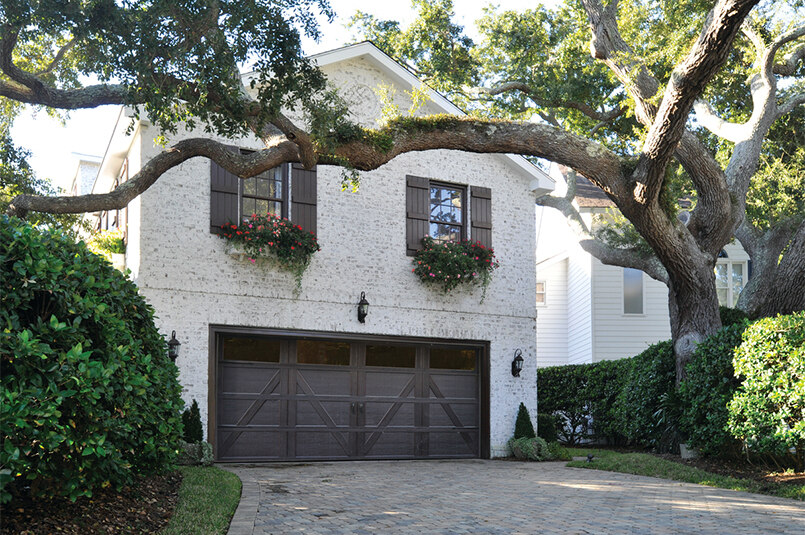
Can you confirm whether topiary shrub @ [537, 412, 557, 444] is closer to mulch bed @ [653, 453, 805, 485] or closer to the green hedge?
the green hedge

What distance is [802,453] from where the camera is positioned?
1031 centimetres

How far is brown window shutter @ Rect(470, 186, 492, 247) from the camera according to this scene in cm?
1477

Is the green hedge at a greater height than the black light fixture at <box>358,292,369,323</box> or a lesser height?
lesser

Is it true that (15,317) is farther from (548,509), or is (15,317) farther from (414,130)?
(414,130)

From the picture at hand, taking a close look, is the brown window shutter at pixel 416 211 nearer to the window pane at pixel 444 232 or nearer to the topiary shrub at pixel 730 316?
the window pane at pixel 444 232

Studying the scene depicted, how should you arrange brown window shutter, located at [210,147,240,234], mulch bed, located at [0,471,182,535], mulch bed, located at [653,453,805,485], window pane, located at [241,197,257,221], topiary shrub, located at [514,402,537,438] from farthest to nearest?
1. topiary shrub, located at [514,402,537,438]
2. window pane, located at [241,197,257,221]
3. brown window shutter, located at [210,147,240,234]
4. mulch bed, located at [653,453,805,485]
5. mulch bed, located at [0,471,182,535]

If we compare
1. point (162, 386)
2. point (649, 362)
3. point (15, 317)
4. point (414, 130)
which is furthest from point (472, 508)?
point (649, 362)

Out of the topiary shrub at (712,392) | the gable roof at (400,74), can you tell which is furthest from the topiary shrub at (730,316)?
the gable roof at (400,74)

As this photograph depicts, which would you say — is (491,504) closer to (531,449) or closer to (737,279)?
(531,449)

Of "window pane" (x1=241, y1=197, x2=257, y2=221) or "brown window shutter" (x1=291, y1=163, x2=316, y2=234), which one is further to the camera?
"brown window shutter" (x1=291, y1=163, x2=316, y2=234)

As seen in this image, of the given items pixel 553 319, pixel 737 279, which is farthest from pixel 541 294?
pixel 737 279

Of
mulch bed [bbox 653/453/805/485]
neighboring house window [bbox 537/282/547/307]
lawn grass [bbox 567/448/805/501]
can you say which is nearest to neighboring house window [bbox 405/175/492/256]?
lawn grass [bbox 567/448/805/501]

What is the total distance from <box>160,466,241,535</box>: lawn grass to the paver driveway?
15 cm

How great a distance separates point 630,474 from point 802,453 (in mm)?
2231
